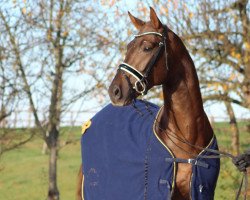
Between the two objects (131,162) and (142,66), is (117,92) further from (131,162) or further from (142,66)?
(131,162)

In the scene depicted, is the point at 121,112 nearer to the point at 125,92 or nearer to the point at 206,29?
the point at 125,92

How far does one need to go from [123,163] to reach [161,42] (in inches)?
42.8

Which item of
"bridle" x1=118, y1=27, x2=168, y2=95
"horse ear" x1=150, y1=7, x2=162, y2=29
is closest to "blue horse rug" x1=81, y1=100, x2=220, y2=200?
"bridle" x1=118, y1=27, x2=168, y2=95

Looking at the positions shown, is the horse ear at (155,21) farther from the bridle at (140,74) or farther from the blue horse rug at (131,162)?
the blue horse rug at (131,162)

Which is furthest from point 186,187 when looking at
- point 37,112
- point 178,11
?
point 37,112

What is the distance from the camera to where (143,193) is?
183 inches

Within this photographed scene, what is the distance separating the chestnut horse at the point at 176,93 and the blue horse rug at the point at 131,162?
0.06 metres

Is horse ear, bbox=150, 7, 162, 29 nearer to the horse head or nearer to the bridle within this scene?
the horse head

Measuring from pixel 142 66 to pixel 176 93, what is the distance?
36 cm

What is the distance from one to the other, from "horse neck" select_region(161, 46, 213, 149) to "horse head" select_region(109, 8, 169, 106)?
0.12 metres

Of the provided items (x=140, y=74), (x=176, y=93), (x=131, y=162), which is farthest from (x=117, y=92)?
(x=131, y=162)

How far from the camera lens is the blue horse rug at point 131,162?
4477 mm

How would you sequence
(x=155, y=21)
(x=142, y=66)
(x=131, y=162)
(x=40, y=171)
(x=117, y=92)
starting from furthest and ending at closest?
1. (x=40, y=171)
2. (x=131, y=162)
3. (x=155, y=21)
4. (x=142, y=66)
5. (x=117, y=92)

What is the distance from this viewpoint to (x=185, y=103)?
14.6ft
